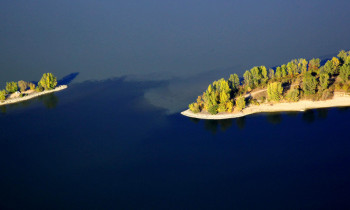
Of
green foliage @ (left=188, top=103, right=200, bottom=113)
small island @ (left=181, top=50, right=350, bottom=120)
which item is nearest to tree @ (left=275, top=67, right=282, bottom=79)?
small island @ (left=181, top=50, right=350, bottom=120)

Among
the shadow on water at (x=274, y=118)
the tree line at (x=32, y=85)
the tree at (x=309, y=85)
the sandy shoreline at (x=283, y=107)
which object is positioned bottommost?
the shadow on water at (x=274, y=118)

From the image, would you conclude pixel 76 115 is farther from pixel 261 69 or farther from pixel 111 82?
pixel 261 69

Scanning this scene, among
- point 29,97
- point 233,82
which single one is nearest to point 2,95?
point 29,97

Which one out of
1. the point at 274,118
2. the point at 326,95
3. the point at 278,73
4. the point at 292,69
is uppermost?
the point at 292,69

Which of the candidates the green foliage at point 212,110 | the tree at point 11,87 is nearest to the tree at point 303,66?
the green foliage at point 212,110

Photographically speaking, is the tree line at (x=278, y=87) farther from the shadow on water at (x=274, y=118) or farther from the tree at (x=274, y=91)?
the shadow on water at (x=274, y=118)

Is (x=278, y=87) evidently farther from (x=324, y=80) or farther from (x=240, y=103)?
(x=324, y=80)
